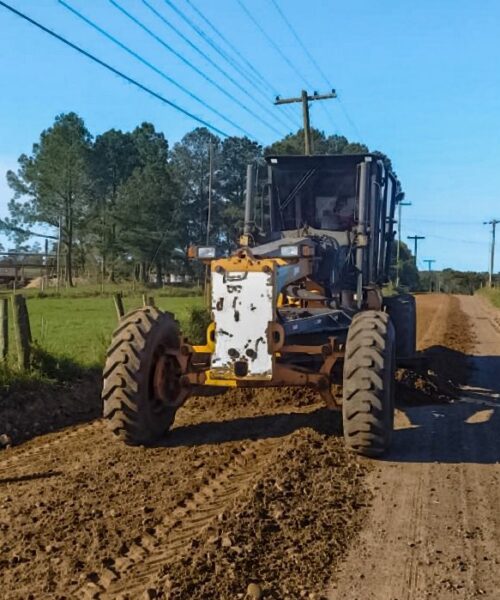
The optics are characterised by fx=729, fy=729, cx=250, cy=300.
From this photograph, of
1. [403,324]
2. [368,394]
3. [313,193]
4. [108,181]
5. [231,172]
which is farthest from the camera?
[108,181]

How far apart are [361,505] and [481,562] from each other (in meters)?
1.22

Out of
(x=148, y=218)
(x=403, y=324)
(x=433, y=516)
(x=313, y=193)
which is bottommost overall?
(x=433, y=516)

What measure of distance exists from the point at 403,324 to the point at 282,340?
12.4ft

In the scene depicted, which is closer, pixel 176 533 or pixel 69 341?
pixel 176 533

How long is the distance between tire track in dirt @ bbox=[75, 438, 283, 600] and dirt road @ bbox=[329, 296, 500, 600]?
104 centimetres

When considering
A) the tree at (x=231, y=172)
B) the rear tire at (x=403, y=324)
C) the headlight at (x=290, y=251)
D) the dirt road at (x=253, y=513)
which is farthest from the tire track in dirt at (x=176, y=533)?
the tree at (x=231, y=172)

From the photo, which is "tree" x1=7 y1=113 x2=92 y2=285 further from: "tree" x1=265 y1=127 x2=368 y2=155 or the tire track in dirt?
the tire track in dirt

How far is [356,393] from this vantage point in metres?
6.81

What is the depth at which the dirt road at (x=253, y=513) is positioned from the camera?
4.27 m

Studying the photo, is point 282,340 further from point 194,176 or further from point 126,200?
point 194,176

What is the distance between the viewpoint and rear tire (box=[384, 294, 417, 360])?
10305 millimetres

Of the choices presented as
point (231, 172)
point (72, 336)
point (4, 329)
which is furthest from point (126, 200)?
point (4, 329)

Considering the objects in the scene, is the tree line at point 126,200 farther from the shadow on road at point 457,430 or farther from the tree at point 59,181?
the shadow on road at point 457,430

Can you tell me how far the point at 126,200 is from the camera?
53500mm
